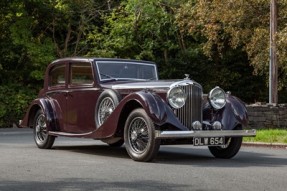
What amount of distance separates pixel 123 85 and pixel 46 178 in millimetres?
3237

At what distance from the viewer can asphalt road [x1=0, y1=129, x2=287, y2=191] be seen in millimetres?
7297

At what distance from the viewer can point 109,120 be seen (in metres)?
10.3

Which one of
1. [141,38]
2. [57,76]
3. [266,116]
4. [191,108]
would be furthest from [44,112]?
[141,38]

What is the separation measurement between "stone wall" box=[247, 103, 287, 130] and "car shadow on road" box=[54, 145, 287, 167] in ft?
27.9

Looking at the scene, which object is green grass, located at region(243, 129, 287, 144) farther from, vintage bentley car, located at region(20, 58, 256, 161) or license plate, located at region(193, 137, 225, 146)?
license plate, located at region(193, 137, 225, 146)

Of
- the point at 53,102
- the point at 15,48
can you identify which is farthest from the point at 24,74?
the point at 53,102

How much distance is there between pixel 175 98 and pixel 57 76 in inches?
145

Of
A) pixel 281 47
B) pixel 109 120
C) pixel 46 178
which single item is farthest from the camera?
pixel 281 47

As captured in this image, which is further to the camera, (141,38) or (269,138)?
(141,38)

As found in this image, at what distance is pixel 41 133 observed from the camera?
12.6 m

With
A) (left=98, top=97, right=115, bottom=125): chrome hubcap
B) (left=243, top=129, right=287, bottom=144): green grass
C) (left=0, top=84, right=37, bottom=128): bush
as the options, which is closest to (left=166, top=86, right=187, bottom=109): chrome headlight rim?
(left=98, top=97, right=115, bottom=125): chrome hubcap

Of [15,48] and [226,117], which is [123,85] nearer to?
[226,117]

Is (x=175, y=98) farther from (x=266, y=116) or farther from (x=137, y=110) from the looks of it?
(x=266, y=116)

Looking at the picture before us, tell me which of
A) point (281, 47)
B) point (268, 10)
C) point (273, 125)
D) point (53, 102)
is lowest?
point (273, 125)
